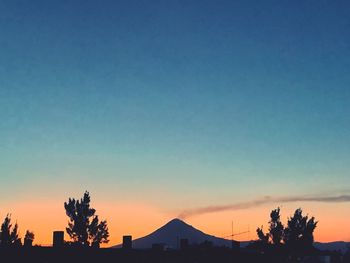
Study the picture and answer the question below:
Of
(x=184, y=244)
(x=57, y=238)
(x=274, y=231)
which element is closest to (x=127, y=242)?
(x=57, y=238)

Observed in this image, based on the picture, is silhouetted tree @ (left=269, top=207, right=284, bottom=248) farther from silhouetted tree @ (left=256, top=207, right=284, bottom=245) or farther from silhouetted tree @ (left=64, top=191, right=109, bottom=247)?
silhouetted tree @ (left=64, top=191, right=109, bottom=247)

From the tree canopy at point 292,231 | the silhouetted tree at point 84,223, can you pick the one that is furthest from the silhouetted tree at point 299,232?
the silhouetted tree at point 84,223

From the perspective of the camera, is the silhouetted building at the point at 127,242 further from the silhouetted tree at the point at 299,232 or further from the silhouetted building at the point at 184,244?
the silhouetted tree at the point at 299,232

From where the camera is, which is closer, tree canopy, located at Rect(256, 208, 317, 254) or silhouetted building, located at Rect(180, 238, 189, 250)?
silhouetted building, located at Rect(180, 238, 189, 250)

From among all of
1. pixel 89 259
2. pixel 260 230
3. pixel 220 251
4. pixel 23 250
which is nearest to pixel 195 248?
pixel 220 251

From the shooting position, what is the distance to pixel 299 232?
85.9m

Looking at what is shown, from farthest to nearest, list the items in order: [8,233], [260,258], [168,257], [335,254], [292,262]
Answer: [335,254] → [292,262] → [8,233] → [260,258] → [168,257]

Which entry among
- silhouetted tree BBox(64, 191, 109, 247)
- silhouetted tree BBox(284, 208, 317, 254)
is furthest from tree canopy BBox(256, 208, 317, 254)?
silhouetted tree BBox(64, 191, 109, 247)

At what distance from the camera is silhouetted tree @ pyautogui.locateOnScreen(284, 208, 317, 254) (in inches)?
3314

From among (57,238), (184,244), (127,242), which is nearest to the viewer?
(57,238)

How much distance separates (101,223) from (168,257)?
82.2 ft

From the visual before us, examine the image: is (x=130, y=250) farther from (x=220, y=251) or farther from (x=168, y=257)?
(x=220, y=251)

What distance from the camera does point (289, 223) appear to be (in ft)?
285

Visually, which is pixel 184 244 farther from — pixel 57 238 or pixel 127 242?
pixel 57 238
